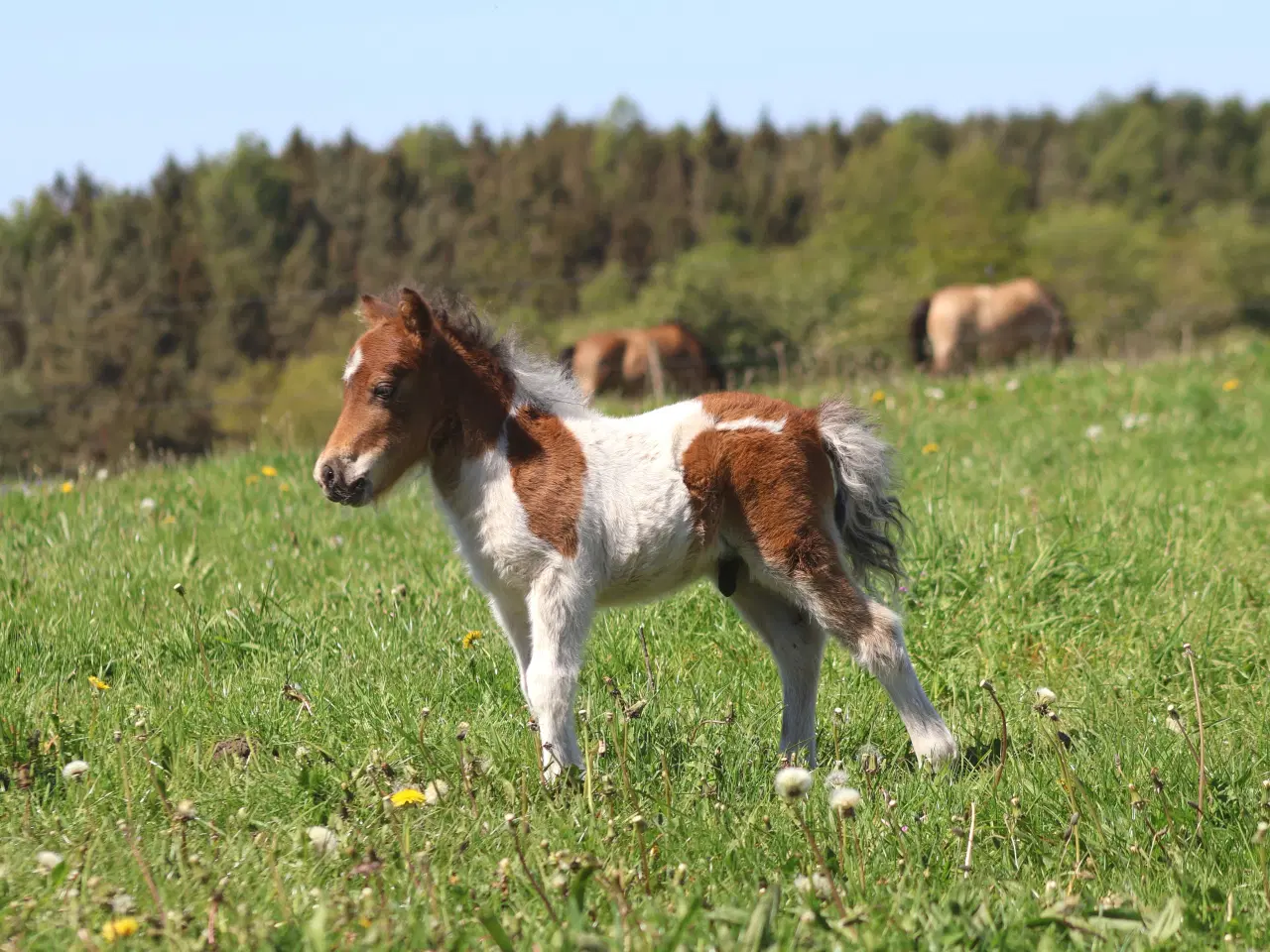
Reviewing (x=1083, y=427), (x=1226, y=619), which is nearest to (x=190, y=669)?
(x=1226, y=619)

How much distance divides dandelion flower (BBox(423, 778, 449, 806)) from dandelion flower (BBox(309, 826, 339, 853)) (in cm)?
34

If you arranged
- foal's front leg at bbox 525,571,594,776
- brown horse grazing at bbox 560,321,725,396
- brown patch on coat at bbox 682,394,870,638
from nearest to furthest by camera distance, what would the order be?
foal's front leg at bbox 525,571,594,776, brown patch on coat at bbox 682,394,870,638, brown horse grazing at bbox 560,321,725,396

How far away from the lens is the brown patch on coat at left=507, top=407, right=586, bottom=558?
3.72 meters

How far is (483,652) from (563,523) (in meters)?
1.10

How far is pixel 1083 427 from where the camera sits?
9.45m

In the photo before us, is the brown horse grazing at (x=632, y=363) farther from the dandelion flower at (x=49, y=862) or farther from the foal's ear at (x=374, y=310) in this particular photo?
the dandelion flower at (x=49, y=862)

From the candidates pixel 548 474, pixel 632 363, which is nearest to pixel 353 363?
pixel 548 474

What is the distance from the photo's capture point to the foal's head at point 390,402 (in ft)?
12.3

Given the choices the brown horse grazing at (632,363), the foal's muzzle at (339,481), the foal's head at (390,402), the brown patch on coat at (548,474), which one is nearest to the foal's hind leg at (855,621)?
the brown patch on coat at (548,474)

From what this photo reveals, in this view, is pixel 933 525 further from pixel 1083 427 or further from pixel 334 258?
pixel 334 258

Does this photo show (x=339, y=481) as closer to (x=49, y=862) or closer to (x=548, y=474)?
(x=548, y=474)

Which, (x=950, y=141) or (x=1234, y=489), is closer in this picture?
(x=1234, y=489)

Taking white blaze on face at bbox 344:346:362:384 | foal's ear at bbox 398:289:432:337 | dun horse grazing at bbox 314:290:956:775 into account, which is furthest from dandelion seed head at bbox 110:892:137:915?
foal's ear at bbox 398:289:432:337

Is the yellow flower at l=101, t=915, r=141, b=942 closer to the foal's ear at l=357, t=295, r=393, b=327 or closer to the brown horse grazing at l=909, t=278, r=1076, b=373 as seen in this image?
the foal's ear at l=357, t=295, r=393, b=327
